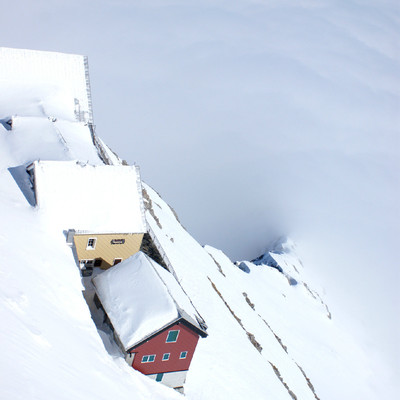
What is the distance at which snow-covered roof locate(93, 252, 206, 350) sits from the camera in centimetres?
2839

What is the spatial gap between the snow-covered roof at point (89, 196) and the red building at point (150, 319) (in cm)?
330

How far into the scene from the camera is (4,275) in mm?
25625

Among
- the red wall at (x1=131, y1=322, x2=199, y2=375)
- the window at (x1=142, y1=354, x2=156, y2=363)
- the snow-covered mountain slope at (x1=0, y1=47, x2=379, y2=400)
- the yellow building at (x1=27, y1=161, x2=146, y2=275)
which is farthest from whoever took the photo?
the yellow building at (x1=27, y1=161, x2=146, y2=275)

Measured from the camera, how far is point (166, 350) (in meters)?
29.7

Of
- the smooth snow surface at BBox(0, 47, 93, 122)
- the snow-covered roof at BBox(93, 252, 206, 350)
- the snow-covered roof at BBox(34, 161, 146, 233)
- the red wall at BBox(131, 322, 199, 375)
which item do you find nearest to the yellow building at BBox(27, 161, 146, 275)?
the snow-covered roof at BBox(34, 161, 146, 233)

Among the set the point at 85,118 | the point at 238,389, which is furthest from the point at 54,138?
the point at 238,389

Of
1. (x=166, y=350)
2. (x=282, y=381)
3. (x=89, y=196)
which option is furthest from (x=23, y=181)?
(x=282, y=381)

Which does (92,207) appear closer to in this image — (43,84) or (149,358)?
(149,358)

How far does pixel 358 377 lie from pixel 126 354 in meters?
43.9

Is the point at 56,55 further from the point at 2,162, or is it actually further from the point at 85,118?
the point at 2,162

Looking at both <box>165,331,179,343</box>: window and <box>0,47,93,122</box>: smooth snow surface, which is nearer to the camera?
<box>165,331,179,343</box>: window

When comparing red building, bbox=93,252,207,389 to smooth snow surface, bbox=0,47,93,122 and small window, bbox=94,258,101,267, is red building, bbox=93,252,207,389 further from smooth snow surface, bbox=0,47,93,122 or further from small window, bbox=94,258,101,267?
smooth snow surface, bbox=0,47,93,122

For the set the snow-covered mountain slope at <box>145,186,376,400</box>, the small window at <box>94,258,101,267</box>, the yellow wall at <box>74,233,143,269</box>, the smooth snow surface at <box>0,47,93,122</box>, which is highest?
the smooth snow surface at <box>0,47,93,122</box>

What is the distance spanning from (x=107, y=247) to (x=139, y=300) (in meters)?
5.92
